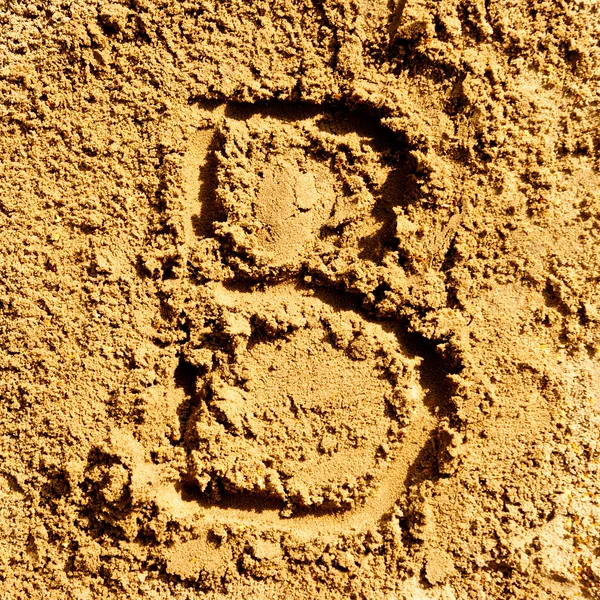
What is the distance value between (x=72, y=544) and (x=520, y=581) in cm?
129

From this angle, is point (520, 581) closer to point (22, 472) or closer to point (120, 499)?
point (120, 499)

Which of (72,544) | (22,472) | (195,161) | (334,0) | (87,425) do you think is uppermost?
(334,0)

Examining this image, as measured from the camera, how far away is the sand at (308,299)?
54.8 inches

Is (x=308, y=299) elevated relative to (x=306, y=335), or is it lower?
elevated

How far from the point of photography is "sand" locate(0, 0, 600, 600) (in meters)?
1.39

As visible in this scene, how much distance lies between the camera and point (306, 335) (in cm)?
142

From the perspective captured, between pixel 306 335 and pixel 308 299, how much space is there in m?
0.11

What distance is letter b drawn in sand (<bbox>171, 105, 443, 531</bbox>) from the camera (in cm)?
140

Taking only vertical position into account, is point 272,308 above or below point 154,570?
above

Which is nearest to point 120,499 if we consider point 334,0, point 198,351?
point 198,351

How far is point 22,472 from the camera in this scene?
4.64 feet

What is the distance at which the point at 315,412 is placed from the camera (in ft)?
4.63

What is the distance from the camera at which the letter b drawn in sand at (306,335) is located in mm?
1398

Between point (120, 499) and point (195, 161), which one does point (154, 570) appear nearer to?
point (120, 499)
